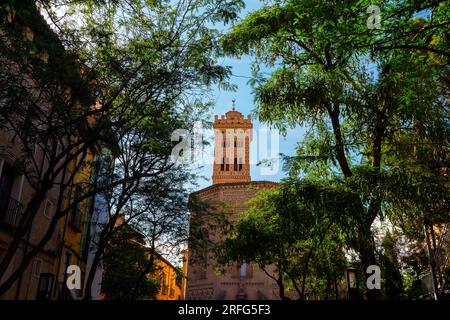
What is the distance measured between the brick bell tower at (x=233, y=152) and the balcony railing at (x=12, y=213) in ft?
142

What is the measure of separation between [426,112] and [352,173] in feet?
6.95

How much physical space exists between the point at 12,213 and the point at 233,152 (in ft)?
156

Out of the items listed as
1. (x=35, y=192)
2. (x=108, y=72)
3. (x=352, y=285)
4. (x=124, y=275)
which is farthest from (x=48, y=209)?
(x=352, y=285)

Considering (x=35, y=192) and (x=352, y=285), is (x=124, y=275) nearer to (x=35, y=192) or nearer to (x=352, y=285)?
(x=35, y=192)

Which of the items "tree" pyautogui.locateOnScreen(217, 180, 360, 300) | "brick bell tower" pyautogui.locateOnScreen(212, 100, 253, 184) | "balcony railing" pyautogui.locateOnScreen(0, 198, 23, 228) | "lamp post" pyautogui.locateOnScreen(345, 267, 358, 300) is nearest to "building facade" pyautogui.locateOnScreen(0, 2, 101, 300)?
"balcony railing" pyautogui.locateOnScreen(0, 198, 23, 228)

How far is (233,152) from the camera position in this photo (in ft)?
198

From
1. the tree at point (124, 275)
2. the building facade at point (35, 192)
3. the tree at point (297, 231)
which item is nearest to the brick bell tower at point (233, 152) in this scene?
the tree at point (124, 275)

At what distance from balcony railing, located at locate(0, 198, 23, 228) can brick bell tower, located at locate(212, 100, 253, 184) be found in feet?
142

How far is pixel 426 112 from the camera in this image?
28.7 ft

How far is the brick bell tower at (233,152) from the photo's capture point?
58344 mm

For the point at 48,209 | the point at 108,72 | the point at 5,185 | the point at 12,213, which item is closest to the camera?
the point at 108,72

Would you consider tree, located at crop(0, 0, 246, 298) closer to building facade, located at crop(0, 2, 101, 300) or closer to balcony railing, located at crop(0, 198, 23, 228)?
building facade, located at crop(0, 2, 101, 300)
